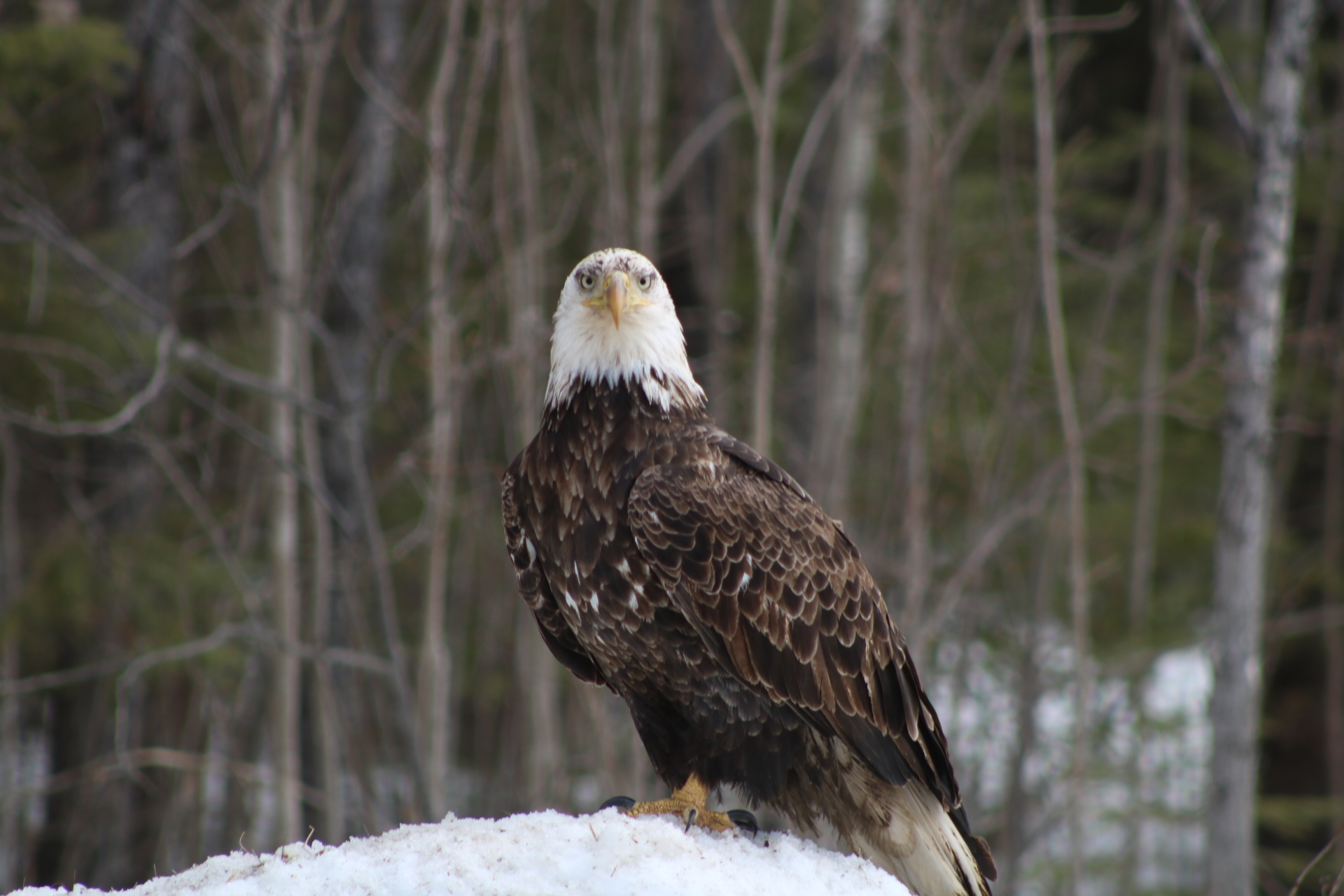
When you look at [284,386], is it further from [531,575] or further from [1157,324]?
[1157,324]

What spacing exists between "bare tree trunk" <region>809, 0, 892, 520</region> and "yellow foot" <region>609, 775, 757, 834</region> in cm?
255

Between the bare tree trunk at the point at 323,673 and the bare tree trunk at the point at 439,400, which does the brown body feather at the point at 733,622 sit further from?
the bare tree trunk at the point at 323,673

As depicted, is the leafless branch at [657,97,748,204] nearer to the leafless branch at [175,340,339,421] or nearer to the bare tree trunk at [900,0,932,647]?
the bare tree trunk at [900,0,932,647]

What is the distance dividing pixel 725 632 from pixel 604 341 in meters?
1.04

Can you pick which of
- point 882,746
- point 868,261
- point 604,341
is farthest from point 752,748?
point 868,261

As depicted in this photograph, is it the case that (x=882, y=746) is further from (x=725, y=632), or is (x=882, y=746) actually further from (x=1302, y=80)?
(x=1302, y=80)

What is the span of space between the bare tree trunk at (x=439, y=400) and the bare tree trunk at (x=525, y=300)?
316mm

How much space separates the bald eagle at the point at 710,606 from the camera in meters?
3.21

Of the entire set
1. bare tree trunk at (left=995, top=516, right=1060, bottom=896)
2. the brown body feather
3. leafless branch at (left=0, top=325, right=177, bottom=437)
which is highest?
leafless branch at (left=0, top=325, right=177, bottom=437)

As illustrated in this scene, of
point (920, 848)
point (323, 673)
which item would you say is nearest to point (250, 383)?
point (323, 673)

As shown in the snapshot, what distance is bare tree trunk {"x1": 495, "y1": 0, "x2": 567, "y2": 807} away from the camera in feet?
18.5

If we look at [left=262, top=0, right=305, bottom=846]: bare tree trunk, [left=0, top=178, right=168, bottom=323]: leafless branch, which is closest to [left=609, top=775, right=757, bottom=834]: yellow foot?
[left=262, top=0, right=305, bottom=846]: bare tree trunk

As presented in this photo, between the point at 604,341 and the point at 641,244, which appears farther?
the point at 641,244

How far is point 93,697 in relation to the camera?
7551 millimetres
